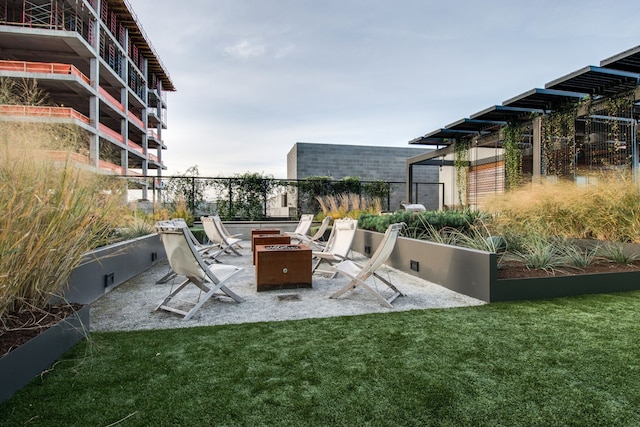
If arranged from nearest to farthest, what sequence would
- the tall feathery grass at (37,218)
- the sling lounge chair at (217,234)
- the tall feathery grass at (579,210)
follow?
the tall feathery grass at (37,218) → the tall feathery grass at (579,210) → the sling lounge chair at (217,234)

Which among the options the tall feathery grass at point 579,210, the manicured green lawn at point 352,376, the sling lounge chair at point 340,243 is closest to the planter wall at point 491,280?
the manicured green lawn at point 352,376

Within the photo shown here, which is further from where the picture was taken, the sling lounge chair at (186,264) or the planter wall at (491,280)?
the planter wall at (491,280)

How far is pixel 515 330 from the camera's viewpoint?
2854mm

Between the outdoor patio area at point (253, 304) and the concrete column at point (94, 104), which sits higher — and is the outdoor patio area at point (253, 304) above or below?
below

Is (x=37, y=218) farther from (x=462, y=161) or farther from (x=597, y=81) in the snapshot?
(x=462, y=161)

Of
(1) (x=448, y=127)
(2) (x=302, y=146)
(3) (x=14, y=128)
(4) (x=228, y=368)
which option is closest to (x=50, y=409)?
(4) (x=228, y=368)

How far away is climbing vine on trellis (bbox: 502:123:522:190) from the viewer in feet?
30.8

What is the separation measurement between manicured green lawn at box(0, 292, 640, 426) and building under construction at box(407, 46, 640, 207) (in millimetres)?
4700

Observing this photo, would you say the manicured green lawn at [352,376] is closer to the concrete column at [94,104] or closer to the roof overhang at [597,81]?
the roof overhang at [597,81]

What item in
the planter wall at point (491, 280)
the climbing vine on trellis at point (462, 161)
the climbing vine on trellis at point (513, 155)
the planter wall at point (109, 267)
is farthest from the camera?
the climbing vine on trellis at point (462, 161)

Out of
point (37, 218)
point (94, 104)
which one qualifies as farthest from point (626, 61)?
point (94, 104)

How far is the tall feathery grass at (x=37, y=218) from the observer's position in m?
2.05

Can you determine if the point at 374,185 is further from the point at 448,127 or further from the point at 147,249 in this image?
the point at 147,249

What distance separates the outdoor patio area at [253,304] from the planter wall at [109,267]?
0.43 ft
